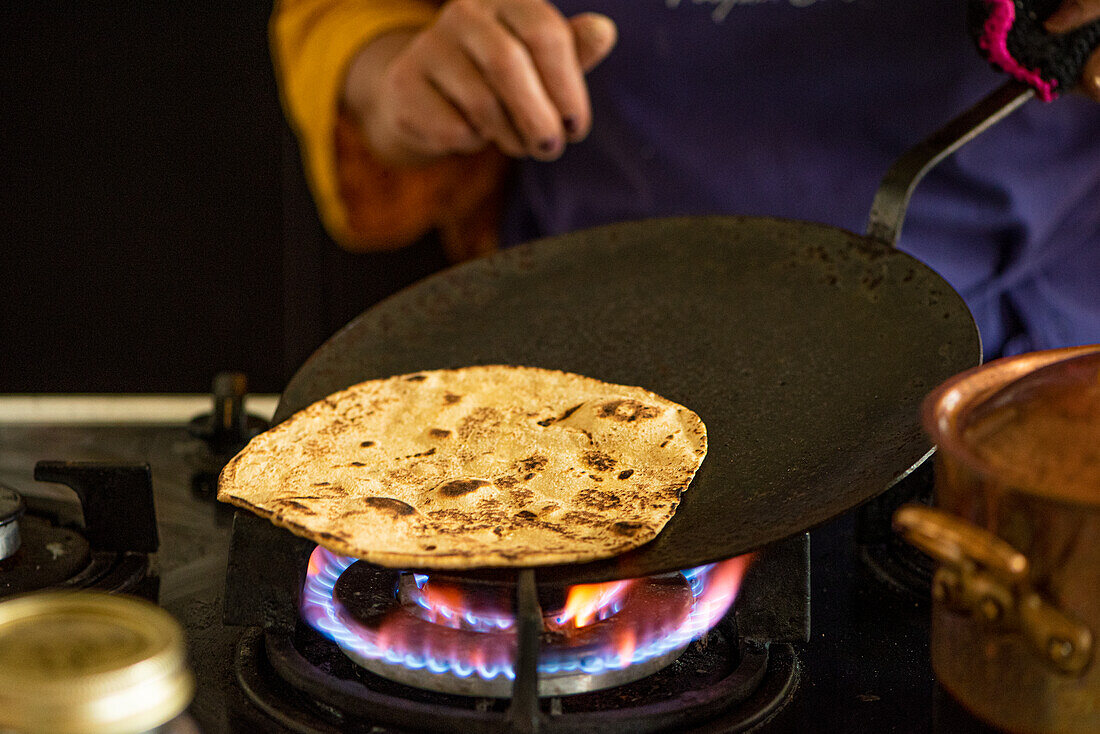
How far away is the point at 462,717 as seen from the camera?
54 centimetres

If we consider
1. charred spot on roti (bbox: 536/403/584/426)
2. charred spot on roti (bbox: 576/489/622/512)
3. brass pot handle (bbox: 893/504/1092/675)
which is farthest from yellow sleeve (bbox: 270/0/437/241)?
brass pot handle (bbox: 893/504/1092/675)

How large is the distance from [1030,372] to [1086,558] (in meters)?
0.12

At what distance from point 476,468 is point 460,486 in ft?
0.12

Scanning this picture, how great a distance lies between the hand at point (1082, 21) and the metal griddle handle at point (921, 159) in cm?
5

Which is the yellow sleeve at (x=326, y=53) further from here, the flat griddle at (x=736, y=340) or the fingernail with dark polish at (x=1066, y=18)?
the fingernail with dark polish at (x=1066, y=18)

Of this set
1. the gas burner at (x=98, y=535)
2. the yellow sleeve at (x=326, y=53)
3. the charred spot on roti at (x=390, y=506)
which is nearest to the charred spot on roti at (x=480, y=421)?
the charred spot on roti at (x=390, y=506)

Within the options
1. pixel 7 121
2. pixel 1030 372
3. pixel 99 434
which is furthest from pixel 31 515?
pixel 7 121

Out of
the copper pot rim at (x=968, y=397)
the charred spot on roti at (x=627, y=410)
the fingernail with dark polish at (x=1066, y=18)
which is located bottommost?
the charred spot on roti at (x=627, y=410)

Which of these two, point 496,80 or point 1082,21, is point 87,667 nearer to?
point 496,80

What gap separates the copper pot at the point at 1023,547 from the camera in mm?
Result: 413

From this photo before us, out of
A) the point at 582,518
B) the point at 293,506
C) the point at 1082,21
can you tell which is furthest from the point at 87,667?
the point at 1082,21

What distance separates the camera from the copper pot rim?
45 cm

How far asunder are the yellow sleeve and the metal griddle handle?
0.69 metres

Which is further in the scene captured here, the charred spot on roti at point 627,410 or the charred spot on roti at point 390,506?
the charred spot on roti at point 627,410
